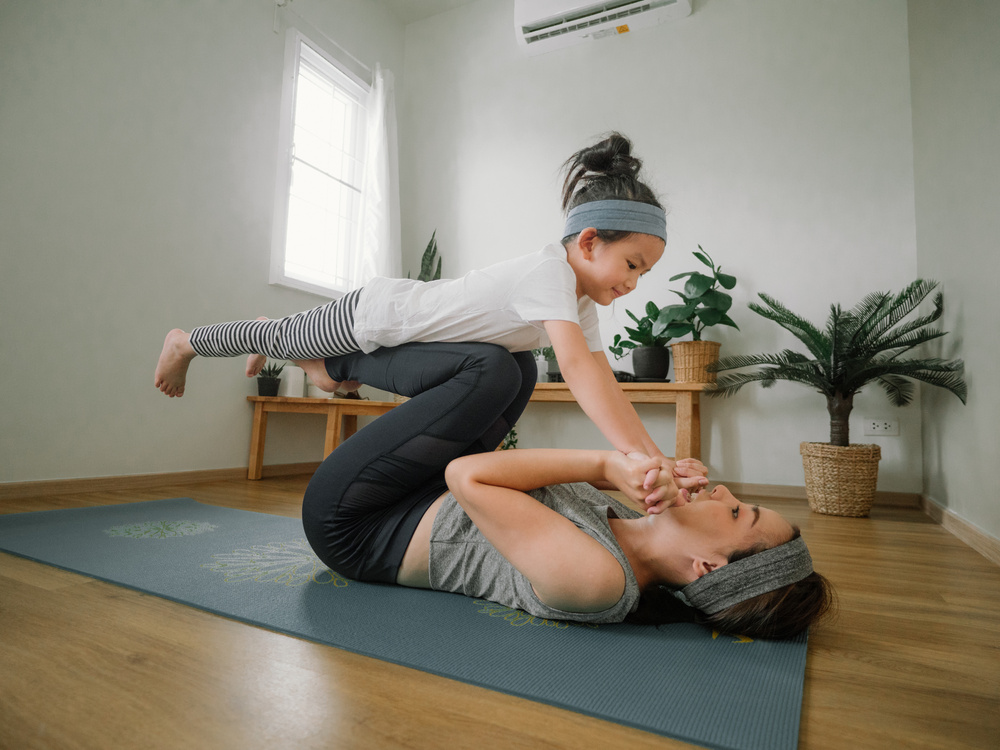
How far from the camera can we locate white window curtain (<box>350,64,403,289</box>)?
3.78 m

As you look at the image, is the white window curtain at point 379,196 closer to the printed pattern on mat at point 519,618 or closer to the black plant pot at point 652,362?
the black plant pot at point 652,362

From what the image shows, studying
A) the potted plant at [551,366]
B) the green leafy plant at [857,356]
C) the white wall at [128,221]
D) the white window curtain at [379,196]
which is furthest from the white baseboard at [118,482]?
the green leafy plant at [857,356]

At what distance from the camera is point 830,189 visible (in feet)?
9.98

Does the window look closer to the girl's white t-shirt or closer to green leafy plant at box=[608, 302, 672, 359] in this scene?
green leafy plant at box=[608, 302, 672, 359]

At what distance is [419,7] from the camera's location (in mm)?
4238

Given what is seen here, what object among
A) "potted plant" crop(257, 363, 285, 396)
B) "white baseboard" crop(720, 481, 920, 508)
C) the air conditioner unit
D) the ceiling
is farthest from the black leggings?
the ceiling

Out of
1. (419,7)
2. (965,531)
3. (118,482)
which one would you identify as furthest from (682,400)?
(419,7)

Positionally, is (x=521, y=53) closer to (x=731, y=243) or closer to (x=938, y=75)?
(x=731, y=243)

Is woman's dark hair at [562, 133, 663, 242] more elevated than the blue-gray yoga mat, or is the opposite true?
woman's dark hair at [562, 133, 663, 242]

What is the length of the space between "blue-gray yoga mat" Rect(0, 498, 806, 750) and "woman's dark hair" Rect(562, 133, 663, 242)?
A: 0.82 m

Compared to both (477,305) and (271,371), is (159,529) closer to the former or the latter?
(477,305)

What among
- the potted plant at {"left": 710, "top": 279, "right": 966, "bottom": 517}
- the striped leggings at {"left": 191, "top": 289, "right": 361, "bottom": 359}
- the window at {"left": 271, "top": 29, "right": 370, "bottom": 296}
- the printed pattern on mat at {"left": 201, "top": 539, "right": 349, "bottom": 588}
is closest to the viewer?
the printed pattern on mat at {"left": 201, "top": 539, "right": 349, "bottom": 588}

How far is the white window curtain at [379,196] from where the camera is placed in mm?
3779

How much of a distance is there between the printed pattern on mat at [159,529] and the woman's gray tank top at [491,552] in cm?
92
